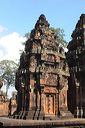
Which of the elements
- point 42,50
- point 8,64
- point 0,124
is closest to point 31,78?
point 42,50

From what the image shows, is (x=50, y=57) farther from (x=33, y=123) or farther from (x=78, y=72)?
(x=33, y=123)

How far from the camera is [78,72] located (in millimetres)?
26094

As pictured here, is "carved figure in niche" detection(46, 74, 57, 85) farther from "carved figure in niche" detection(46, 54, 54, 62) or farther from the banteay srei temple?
"carved figure in niche" detection(46, 54, 54, 62)

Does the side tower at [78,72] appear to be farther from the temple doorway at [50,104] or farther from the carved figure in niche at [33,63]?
the carved figure in niche at [33,63]

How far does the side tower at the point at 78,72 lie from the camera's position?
83.4 feet

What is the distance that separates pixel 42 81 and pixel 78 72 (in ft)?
16.2

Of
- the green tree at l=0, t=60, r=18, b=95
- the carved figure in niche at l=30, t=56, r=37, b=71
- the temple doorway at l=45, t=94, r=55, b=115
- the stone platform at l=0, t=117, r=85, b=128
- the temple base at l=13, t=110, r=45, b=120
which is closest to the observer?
the stone platform at l=0, t=117, r=85, b=128

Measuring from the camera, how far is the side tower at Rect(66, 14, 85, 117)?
25.4 metres

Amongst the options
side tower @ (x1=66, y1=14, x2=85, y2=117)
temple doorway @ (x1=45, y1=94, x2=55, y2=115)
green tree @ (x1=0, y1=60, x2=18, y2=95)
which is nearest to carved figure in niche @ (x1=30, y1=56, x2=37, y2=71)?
temple doorway @ (x1=45, y1=94, x2=55, y2=115)

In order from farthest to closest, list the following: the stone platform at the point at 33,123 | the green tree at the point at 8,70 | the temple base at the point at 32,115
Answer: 1. the green tree at the point at 8,70
2. the temple base at the point at 32,115
3. the stone platform at the point at 33,123

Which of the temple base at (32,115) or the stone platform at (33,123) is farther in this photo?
the temple base at (32,115)

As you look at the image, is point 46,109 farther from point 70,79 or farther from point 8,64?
point 8,64

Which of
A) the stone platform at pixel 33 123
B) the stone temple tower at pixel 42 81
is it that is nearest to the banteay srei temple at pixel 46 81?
the stone temple tower at pixel 42 81

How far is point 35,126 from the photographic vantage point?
12.0 m
